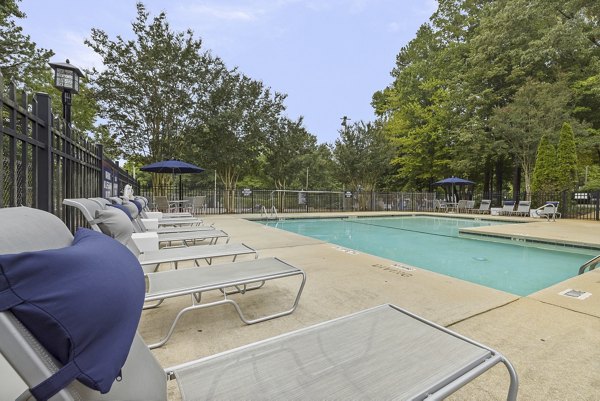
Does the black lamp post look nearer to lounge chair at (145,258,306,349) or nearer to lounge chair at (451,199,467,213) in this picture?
lounge chair at (145,258,306,349)

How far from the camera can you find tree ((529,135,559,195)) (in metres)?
13.8

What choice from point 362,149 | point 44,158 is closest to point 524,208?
point 362,149

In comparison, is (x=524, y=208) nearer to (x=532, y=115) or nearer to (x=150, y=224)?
(x=532, y=115)

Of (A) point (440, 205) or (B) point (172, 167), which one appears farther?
(A) point (440, 205)

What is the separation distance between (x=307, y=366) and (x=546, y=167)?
17426mm

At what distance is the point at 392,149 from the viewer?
18.3 meters

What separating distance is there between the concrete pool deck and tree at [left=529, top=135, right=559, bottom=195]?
→ 42.6 ft

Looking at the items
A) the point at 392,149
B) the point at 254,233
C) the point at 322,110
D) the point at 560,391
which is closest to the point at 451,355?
the point at 560,391

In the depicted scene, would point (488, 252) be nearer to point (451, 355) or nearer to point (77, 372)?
point (451, 355)

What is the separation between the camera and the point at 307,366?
47.8 inches

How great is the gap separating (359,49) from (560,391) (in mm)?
24098

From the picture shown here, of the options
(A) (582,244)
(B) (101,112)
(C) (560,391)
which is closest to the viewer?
(C) (560,391)

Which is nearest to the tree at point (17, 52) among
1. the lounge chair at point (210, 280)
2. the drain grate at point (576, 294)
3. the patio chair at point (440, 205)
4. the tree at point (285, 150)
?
the tree at point (285, 150)

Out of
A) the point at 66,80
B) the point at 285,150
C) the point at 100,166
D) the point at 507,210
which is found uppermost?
the point at 285,150
